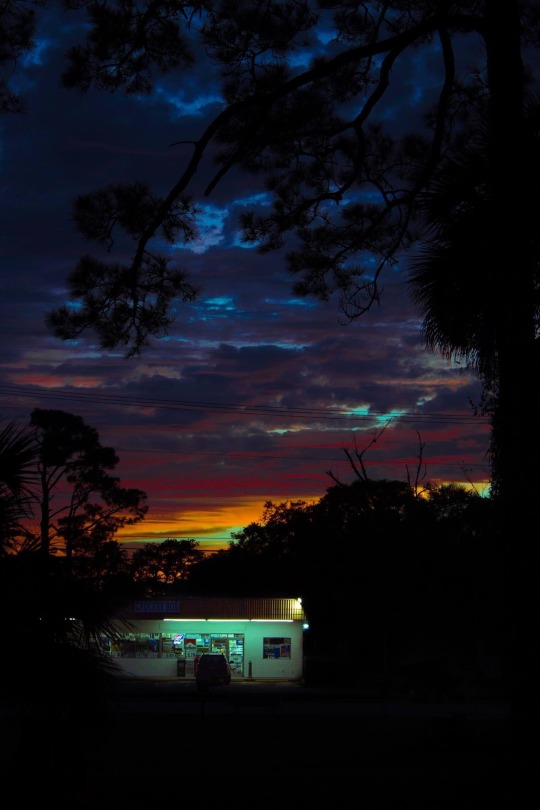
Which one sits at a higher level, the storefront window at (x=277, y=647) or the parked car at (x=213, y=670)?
the storefront window at (x=277, y=647)

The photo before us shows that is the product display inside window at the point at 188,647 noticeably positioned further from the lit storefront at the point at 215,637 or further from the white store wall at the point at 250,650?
the white store wall at the point at 250,650

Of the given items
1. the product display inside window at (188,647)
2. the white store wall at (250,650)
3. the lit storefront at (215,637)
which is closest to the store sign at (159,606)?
the lit storefront at (215,637)

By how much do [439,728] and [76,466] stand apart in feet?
109

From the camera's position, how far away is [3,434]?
7.74 meters

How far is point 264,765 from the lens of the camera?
40.5ft

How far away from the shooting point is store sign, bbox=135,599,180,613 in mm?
42688

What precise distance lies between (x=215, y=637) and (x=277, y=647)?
3038 millimetres

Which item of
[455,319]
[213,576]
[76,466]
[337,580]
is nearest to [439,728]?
[455,319]

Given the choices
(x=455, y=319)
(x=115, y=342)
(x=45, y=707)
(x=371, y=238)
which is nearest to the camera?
(x=45, y=707)

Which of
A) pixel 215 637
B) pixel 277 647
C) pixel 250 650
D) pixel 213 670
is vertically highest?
pixel 215 637

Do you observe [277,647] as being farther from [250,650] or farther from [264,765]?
[264,765]

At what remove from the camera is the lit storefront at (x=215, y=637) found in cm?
4281

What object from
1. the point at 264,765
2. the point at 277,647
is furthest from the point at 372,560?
the point at 264,765

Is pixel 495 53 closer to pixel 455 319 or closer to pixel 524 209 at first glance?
pixel 524 209
